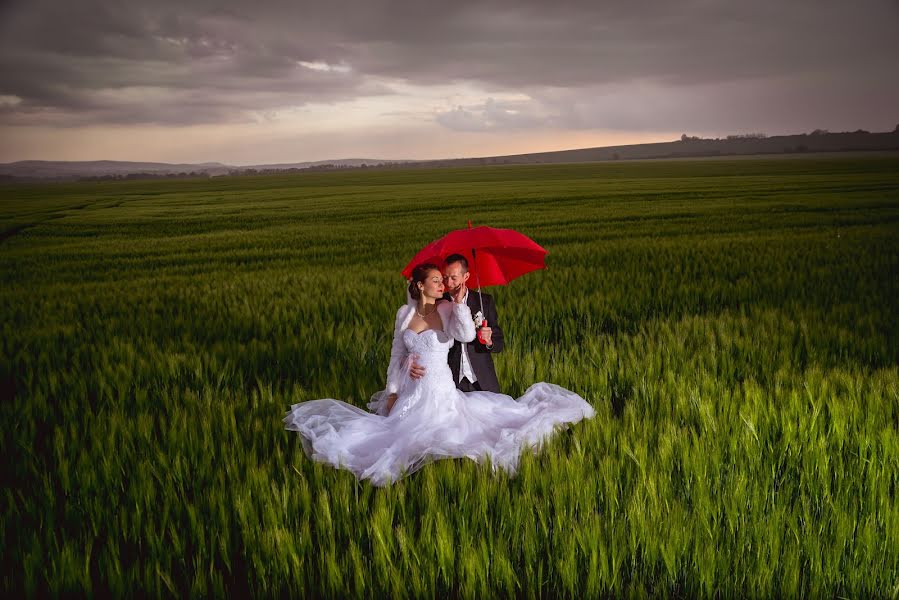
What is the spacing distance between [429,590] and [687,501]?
1.17 meters

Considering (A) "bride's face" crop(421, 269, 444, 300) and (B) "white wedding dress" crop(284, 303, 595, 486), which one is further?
(A) "bride's face" crop(421, 269, 444, 300)

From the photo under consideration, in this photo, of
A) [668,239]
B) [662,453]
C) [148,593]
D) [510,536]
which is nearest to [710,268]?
[668,239]

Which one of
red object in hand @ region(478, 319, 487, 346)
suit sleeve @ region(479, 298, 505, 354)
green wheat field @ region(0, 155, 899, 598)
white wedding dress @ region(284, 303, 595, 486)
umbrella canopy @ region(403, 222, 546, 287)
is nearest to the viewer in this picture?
green wheat field @ region(0, 155, 899, 598)

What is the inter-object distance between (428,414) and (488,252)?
98cm

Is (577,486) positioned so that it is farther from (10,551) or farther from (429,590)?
(10,551)

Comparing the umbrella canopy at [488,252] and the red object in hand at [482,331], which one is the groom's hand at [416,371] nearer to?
the red object in hand at [482,331]

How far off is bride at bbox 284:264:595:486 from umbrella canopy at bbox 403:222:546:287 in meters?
0.17

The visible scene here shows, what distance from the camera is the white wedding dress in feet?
9.69

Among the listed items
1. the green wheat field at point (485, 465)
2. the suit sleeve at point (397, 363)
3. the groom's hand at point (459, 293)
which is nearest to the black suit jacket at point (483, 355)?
the groom's hand at point (459, 293)

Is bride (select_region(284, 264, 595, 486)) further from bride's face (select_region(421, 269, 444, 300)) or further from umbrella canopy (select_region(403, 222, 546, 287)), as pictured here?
umbrella canopy (select_region(403, 222, 546, 287))

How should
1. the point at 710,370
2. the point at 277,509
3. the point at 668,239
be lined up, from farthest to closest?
the point at 668,239
the point at 710,370
the point at 277,509

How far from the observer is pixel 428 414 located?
3295mm

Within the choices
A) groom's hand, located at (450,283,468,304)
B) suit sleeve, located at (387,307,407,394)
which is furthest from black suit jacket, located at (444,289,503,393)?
suit sleeve, located at (387,307,407,394)

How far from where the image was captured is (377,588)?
205 centimetres
